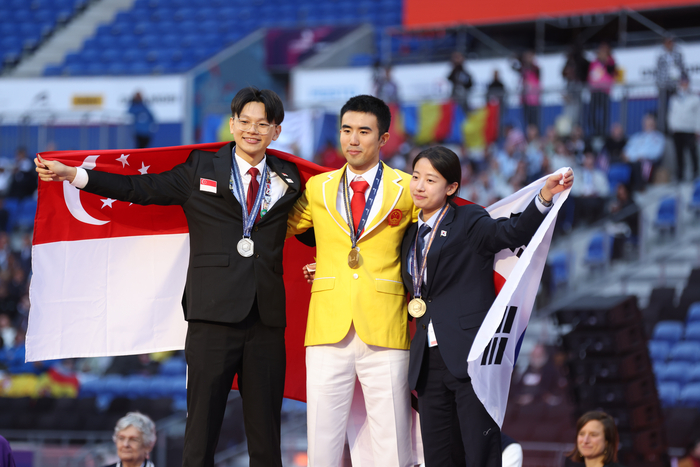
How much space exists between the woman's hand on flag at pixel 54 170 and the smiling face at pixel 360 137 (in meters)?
1.24

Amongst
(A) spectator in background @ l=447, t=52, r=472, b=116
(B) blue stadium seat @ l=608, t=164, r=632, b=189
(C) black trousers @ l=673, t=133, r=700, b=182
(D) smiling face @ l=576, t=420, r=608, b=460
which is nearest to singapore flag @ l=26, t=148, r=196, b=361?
(D) smiling face @ l=576, t=420, r=608, b=460

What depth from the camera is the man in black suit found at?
12.2 ft

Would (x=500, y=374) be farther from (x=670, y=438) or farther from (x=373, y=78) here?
(x=373, y=78)

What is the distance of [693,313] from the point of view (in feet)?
29.1

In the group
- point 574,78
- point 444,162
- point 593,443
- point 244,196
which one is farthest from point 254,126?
point 574,78

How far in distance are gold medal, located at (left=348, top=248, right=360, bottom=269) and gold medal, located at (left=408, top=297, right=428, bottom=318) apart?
0.30 meters

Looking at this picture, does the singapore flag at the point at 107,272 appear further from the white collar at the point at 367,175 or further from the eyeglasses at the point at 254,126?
the white collar at the point at 367,175

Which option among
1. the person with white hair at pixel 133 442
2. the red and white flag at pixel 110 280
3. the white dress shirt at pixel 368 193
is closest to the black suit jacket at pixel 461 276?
the white dress shirt at pixel 368 193

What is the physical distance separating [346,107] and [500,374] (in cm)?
140

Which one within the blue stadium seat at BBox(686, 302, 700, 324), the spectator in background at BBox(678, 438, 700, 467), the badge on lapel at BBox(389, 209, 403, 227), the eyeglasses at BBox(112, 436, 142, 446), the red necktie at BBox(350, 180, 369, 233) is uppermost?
the red necktie at BBox(350, 180, 369, 233)

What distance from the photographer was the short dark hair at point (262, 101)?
12.9 ft

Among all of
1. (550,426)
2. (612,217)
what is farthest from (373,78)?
(550,426)

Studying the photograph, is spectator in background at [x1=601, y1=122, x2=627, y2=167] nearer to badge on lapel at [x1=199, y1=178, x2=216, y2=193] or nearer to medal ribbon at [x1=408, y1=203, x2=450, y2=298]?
medal ribbon at [x1=408, y1=203, x2=450, y2=298]

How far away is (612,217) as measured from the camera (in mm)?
10117
